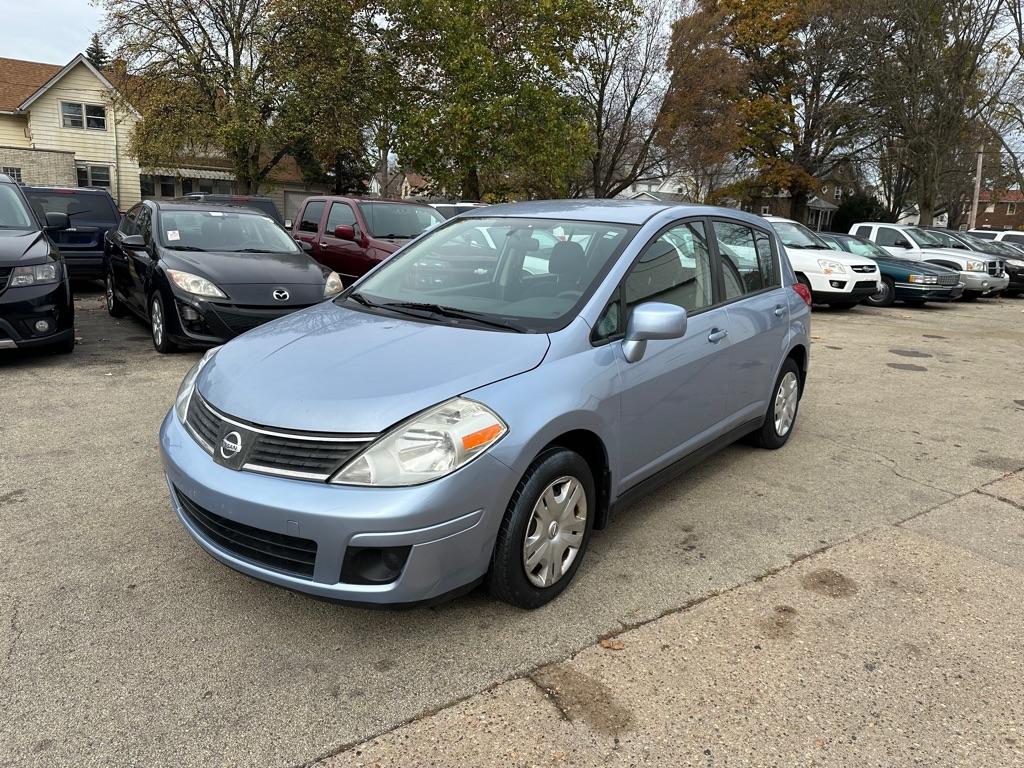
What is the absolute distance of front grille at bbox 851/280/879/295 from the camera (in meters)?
13.5

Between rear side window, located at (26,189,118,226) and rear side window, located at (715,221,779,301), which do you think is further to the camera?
rear side window, located at (26,189,118,226)

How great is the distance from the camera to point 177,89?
23.2 meters

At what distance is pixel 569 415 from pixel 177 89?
24.6 metres

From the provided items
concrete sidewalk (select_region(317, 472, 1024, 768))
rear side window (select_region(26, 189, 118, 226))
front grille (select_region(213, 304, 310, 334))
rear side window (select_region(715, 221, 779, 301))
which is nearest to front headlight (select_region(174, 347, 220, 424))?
concrete sidewalk (select_region(317, 472, 1024, 768))

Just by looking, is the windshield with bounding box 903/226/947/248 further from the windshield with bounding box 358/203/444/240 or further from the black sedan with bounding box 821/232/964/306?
the windshield with bounding box 358/203/444/240

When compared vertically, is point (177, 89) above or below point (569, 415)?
above

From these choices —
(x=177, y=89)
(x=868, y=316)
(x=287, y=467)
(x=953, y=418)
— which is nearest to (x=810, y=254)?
(x=868, y=316)

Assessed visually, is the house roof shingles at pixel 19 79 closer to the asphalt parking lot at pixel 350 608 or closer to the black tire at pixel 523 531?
the asphalt parking lot at pixel 350 608

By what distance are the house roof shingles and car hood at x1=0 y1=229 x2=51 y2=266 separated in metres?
33.3

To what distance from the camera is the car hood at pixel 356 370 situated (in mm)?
2684

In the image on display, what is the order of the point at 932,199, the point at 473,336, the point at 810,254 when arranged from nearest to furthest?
the point at 473,336
the point at 810,254
the point at 932,199

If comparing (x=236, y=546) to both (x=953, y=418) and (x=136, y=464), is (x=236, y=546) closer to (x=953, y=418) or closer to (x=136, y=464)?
(x=136, y=464)

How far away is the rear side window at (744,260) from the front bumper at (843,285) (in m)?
9.38

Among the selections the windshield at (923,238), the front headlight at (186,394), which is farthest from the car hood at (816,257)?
the front headlight at (186,394)
